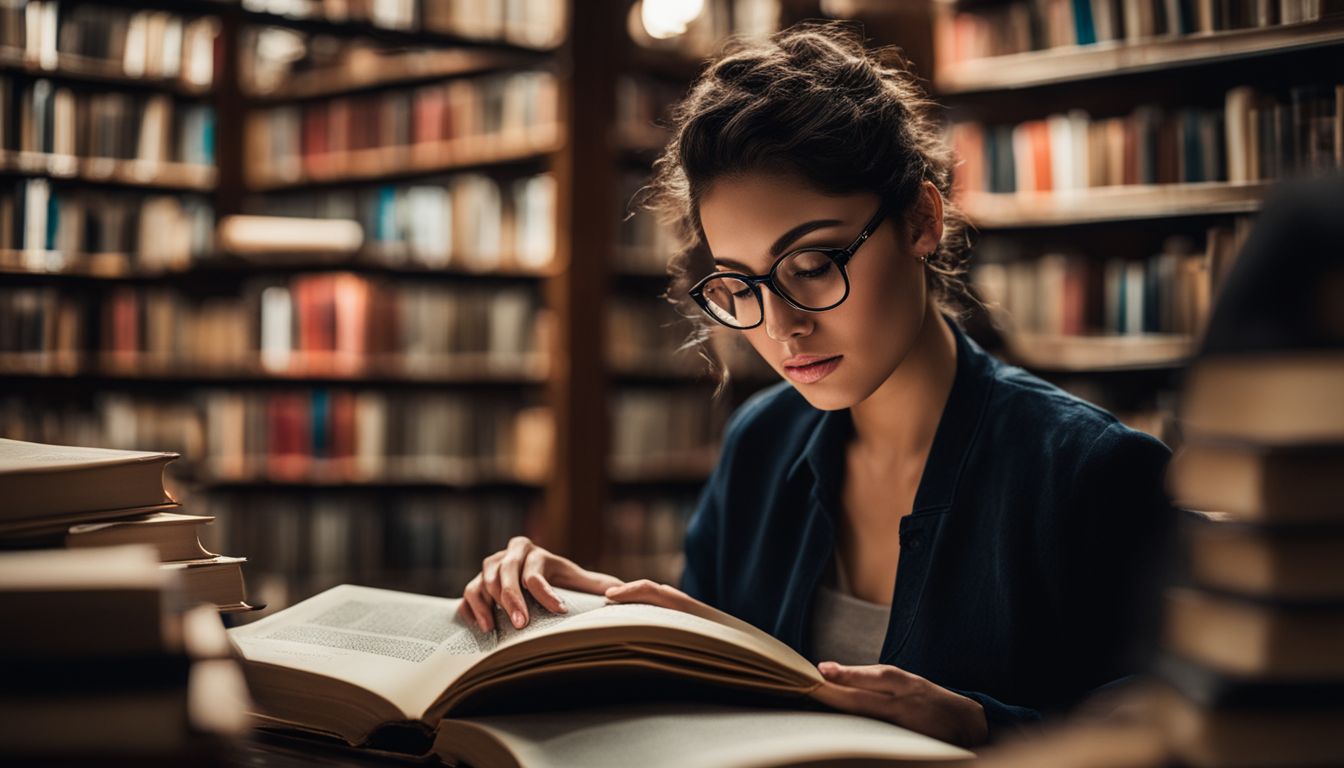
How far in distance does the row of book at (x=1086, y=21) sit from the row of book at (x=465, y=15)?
135cm

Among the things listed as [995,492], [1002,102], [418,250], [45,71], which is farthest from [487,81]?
[995,492]

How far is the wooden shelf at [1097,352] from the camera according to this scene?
3061mm

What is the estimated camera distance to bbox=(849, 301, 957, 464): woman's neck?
3.79 ft

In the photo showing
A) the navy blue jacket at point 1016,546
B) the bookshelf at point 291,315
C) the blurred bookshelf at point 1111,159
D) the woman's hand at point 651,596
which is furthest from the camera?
the bookshelf at point 291,315

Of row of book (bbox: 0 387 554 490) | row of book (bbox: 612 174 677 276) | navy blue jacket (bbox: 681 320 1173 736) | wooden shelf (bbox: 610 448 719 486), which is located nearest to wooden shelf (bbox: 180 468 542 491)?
row of book (bbox: 0 387 554 490)

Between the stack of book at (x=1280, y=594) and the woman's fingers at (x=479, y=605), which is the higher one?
the stack of book at (x=1280, y=594)

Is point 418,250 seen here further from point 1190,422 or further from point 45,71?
point 1190,422

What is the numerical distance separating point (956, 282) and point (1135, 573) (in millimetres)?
514

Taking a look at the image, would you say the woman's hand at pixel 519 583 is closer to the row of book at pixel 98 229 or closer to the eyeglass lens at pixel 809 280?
the eyeglass lens at pixel 809 280

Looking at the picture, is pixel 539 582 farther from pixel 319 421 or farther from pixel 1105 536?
pixel 319 421

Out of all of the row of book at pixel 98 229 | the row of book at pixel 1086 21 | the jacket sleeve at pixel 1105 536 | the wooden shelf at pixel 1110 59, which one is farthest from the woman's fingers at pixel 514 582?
the row of book at pixel 98 229

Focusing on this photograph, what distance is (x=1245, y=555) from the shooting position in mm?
391

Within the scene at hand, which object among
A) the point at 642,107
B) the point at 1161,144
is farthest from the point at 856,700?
the point at 642,107

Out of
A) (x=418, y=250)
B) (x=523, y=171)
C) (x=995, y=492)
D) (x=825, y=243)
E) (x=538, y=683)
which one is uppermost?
(x=523, y=171)
